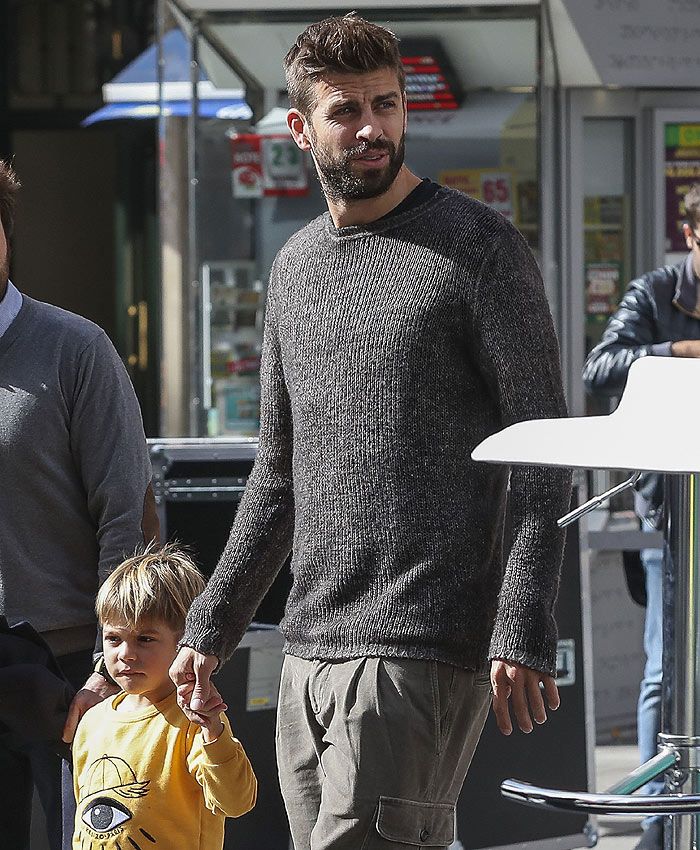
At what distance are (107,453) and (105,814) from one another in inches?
28.6

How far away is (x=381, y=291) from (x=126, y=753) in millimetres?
1039

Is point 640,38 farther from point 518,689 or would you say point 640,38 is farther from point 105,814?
point 518,689

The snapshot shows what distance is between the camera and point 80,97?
10.8 m

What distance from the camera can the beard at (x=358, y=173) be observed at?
8.07ft

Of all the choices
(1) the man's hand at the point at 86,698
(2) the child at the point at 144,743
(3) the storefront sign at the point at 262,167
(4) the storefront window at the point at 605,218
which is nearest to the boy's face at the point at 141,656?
(2) the child at the point at 144,743

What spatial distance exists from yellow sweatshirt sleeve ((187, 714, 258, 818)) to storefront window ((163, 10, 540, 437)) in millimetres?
4516

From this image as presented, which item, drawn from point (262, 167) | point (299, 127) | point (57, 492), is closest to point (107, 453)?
point (57, 492)

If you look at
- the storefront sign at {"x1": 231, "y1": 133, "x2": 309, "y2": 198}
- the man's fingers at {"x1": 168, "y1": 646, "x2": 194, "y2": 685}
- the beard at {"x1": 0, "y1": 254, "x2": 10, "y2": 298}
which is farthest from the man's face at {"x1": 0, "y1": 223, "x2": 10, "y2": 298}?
the storefront sign at {"x1": 231, "y1": 133, "x2": 309, "y2": 198}

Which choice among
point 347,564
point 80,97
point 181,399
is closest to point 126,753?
point 347,564

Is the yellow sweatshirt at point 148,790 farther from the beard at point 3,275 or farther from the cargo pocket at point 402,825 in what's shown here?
the beard at point 3,275

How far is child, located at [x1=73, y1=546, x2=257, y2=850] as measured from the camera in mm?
2861

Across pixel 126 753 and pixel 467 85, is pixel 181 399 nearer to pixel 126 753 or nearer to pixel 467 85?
pixel 467 85

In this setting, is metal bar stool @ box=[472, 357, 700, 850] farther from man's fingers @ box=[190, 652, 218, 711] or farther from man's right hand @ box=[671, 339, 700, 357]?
man's right hand @ box=[671, 339, 700, 357]

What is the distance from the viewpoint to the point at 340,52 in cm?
247
